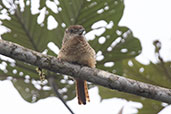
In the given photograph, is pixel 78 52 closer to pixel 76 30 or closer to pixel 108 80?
pixel 76 30

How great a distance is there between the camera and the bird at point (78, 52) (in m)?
2.85

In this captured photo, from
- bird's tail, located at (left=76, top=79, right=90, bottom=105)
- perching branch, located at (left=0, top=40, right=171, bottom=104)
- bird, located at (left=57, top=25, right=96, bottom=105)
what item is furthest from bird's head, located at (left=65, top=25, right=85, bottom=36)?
perching branch, located at (left=0, top=40, right=171, bottom=104)

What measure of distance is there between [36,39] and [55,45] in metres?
0.21

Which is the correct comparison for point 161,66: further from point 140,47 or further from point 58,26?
point 58,26

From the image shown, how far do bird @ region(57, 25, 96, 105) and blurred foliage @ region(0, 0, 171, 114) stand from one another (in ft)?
0.91

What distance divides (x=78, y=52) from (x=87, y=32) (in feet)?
2.12

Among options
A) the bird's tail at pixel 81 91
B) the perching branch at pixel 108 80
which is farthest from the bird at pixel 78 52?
the perching branch at pixel 108 80

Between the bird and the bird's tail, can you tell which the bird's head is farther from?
the bird's tail

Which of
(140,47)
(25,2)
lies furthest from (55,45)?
(140,47)

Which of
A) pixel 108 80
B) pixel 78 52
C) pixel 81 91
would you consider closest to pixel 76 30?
pixel 78 52

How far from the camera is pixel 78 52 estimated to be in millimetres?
2971

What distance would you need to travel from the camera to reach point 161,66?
11.4 ft

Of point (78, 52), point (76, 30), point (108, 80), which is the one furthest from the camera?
Result: point (76, 30)

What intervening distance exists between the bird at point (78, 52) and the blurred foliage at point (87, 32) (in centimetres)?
28
